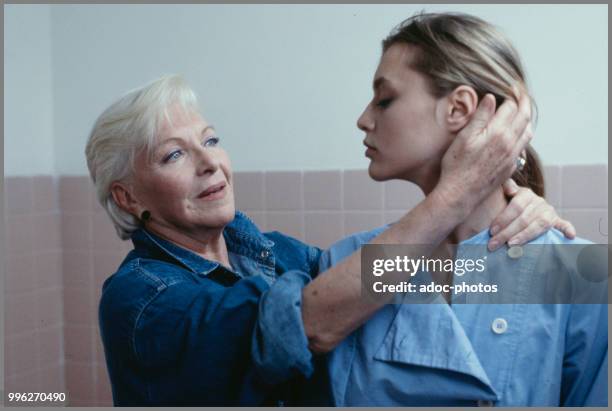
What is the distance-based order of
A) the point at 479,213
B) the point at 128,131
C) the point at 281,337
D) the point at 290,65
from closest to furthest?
the point at 281,337, the point at 479,213, the point at 128,131, the point at 290,65

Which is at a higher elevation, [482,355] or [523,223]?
[523,223]

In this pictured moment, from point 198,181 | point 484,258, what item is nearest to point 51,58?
point 198,181

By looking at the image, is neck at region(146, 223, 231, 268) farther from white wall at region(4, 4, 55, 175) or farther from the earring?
white wall at region(4, 4, 55, 175)

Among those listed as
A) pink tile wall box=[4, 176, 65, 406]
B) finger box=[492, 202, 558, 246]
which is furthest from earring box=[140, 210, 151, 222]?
Result: pink tile wall box=[4, 176, 65, 406]

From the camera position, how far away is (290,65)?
5.99ft

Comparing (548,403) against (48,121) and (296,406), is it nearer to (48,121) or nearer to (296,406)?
(296,406)

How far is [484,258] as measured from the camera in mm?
997

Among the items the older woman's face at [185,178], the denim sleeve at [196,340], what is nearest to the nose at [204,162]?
the older woman's face at [185,178]

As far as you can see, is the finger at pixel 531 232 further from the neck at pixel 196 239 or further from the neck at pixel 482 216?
the neck at pixel 196 239

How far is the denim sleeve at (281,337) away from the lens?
0.90 metres

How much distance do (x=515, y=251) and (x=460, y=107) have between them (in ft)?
0.70

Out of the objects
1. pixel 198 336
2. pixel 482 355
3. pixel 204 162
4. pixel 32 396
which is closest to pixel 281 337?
pixel 198 336

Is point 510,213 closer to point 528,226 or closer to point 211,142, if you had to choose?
point 528,226

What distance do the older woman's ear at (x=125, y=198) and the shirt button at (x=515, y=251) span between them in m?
0.61
